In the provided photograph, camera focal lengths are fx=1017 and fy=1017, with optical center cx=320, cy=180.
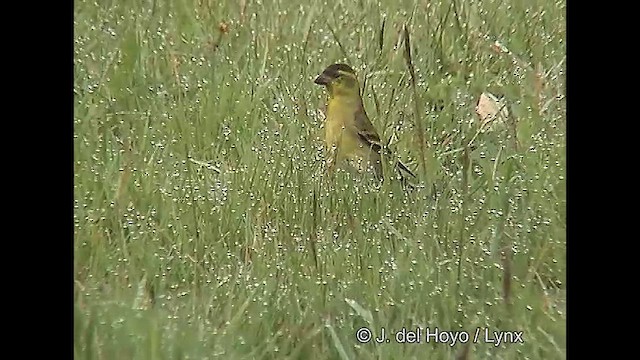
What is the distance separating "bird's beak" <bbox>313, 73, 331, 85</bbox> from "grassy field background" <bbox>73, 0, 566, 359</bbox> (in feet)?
0.05

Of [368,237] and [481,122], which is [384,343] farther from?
[481,122]

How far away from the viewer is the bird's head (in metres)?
1.59

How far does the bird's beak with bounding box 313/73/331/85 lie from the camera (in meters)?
1.59

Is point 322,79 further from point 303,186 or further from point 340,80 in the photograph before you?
point 303,186

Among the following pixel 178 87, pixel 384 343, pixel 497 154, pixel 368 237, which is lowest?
pixel 384 343

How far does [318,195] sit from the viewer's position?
1585mm

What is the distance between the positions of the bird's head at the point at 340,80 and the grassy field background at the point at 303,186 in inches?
0.6

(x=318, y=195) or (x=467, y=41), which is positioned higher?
(x=467, y=41)

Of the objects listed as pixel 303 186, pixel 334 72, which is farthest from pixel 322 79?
pixel 303 186

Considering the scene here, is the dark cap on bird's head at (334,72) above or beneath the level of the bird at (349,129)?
above

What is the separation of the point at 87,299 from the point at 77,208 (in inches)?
5.6

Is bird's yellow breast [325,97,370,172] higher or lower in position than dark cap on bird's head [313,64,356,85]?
lower

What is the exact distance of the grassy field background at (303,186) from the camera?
5.14 ft
